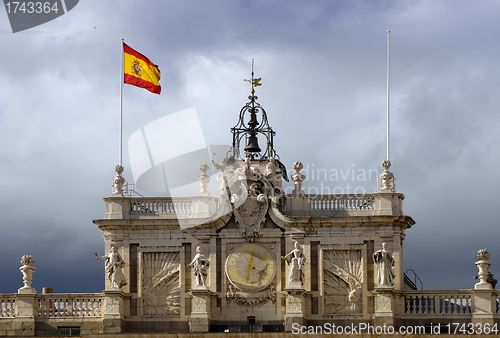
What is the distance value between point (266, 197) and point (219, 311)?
4.74 m

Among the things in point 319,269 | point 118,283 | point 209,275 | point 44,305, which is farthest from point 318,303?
point 44,305

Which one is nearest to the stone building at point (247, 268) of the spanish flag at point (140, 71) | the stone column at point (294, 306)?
the stone column at point (294, 306)

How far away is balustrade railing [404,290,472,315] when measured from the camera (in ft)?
155

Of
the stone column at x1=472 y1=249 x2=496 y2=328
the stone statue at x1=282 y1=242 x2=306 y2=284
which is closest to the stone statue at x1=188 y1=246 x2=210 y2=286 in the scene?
the stone statue at x1=282 y1=242 x2=306 y2=284

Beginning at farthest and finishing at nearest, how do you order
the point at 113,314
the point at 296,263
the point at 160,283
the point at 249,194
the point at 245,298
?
the point at 160,283, the point at 249,194, the point at 245,298, the point at 113,314, the point at 296,263

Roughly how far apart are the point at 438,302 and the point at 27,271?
15.9 meters

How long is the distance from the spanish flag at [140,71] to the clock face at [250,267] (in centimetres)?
851

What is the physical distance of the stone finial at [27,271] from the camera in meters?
48.6

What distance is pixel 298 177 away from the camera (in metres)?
48.4

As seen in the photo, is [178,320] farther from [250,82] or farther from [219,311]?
[250,82]

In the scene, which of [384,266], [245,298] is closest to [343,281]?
[384,266]

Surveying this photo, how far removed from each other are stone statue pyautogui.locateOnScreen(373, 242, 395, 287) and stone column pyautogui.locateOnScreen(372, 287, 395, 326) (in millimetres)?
275

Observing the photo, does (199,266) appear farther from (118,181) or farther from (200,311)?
(118,181)

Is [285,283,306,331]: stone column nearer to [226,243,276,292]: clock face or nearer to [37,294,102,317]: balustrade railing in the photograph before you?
[226,243,276,292]: clock face
